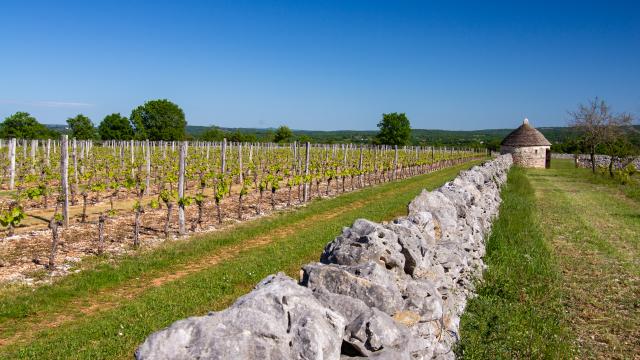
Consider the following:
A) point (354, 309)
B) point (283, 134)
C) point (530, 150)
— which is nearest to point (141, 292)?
point (354, 309)

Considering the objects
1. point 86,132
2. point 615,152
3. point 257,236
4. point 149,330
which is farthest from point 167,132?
point 149,330

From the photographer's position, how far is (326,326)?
398 centimetres

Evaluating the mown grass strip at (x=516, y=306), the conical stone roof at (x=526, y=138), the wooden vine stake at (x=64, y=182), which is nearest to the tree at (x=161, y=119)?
the conical stone roof at (x=526, y=138)

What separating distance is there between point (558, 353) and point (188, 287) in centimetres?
643

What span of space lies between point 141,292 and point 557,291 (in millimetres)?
7825

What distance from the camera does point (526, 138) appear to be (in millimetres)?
50781

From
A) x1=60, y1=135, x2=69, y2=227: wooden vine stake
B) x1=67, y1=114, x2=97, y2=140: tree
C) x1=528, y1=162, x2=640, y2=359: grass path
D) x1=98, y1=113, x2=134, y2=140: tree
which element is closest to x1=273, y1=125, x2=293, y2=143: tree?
x1=98, y1=113, x2=134, y2=140: tree

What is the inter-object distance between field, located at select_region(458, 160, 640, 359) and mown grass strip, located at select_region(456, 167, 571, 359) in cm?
1

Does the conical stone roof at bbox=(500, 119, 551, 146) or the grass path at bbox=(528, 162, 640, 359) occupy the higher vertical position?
the conical stone roof at bbox=(500, 119, 551, 146)

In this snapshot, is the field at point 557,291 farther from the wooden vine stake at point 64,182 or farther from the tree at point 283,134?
the tree at point 283,134

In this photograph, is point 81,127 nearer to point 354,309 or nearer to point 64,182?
point 64,182

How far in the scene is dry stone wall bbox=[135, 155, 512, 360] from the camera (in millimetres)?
3473

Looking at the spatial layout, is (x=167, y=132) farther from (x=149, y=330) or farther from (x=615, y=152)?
(x=149, y=330)

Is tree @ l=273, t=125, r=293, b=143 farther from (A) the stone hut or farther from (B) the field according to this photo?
(B) the field
